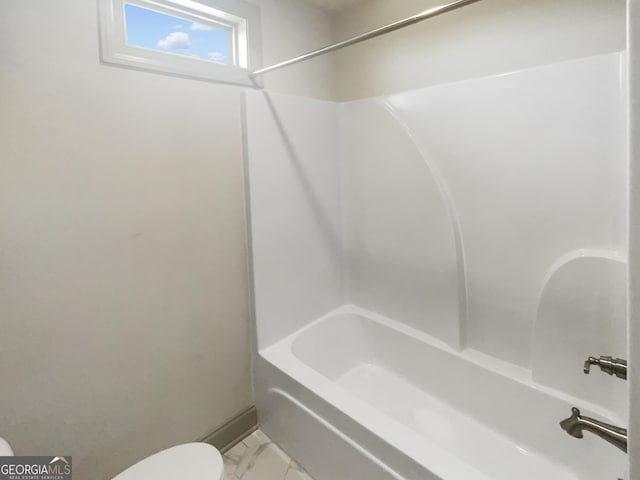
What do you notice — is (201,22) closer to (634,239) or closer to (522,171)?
(522,171)

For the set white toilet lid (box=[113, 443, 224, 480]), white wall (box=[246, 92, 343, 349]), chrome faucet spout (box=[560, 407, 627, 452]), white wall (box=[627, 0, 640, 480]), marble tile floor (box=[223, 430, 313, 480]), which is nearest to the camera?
white wall (box=[627, 0, 640, 480])

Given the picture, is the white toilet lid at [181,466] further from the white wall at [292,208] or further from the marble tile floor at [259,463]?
the white wall at [292,208]

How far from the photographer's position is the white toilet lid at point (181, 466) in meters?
1.19

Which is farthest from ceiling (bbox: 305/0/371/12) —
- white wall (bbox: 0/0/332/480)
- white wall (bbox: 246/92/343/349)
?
white wall (bbox: 246/92/343/349)

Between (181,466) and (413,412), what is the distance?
4.06 ft

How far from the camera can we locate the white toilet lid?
3.89 feet

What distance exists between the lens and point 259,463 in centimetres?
174

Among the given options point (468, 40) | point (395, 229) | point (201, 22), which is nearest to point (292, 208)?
point (395, 229)

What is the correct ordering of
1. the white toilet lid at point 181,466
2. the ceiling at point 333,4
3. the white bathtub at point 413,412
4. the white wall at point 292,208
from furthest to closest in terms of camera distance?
the ceiling at point 333,4 < the white wall at point 292,208 < the white bathtub at point 413,412 < the white toilet lid at point 181,466

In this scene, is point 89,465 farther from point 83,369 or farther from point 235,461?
point 235,461

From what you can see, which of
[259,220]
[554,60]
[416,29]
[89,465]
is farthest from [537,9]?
[89,465]

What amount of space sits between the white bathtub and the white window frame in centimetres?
154

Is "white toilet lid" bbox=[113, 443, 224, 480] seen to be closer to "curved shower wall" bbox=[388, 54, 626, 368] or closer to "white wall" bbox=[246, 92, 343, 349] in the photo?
"white wall" bbox=[246, 92, 343, 349]

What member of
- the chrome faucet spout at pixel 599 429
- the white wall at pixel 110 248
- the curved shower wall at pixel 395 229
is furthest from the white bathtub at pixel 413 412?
the white wall at pixel 110 248
